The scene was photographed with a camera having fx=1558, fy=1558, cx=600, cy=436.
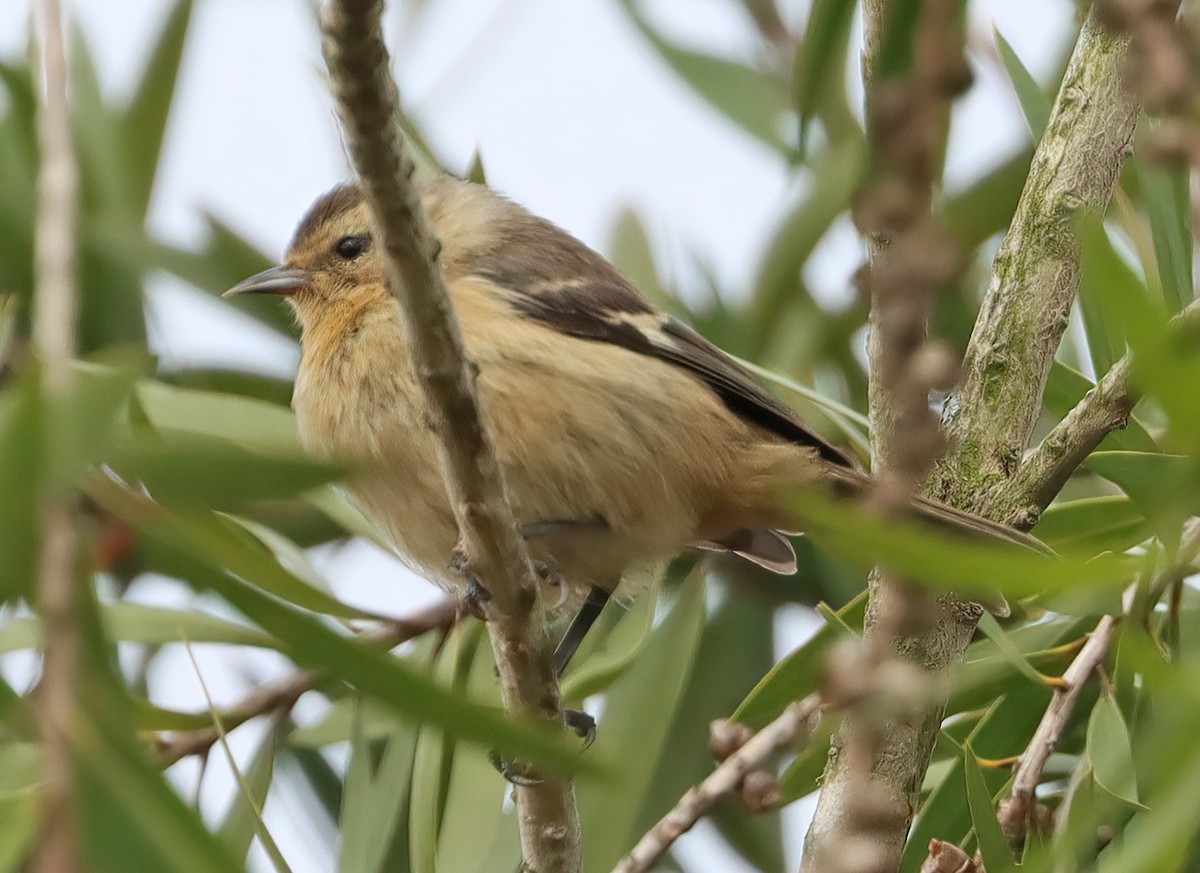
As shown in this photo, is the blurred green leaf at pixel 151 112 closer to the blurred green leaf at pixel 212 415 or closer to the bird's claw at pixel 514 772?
the blurred green leaf at pixel 212 415

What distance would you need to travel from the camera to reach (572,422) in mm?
3189

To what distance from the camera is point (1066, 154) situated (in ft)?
8.38

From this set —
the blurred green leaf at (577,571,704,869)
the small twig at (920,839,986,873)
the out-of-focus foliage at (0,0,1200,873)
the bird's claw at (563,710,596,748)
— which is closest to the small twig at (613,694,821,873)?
the out-of-focus foliage at (0,0,1200,873)

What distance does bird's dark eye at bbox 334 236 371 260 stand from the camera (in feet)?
12.7

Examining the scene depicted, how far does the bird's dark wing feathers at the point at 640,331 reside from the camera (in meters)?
3.44

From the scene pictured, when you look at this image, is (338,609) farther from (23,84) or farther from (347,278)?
(23,84)

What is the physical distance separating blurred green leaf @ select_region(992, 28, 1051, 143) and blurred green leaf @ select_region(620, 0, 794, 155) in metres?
0.90

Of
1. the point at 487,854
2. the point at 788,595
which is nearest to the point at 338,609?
the point at 487,854

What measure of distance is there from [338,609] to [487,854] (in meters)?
0.56

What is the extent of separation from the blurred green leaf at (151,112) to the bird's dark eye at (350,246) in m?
0.50

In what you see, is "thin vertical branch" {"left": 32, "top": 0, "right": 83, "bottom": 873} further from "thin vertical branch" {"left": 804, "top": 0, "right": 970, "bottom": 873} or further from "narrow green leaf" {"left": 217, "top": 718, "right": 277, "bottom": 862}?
"narrow green leaf" {"left": 217, "top": 718, "right": 277, "bottom": 862}

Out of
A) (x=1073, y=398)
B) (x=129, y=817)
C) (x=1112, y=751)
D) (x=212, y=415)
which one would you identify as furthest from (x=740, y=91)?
(x=129, y=817)

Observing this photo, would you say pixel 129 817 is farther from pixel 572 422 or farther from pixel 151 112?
pixel 151 112

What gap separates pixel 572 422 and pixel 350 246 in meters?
1.00
